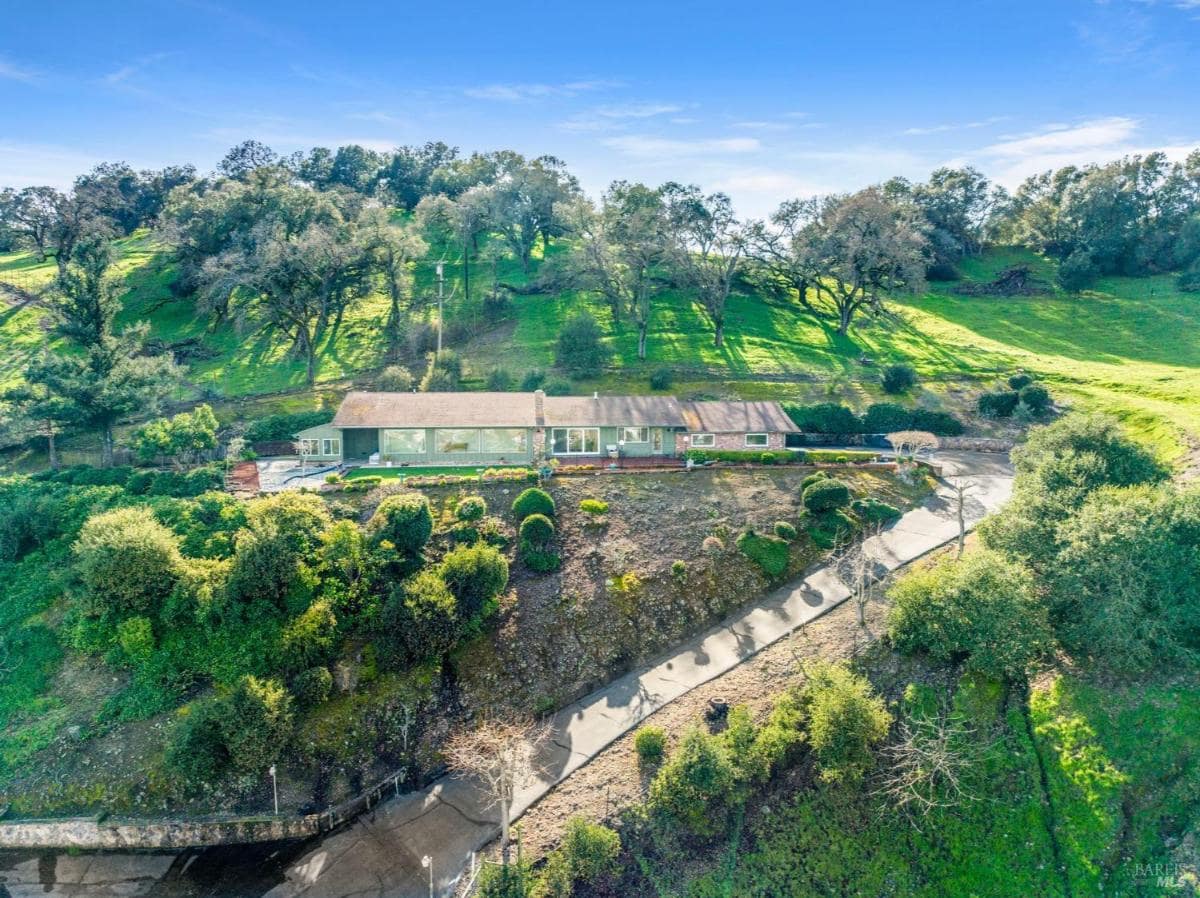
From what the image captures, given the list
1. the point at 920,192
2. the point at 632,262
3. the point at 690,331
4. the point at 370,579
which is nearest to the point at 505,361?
the point at 632,262

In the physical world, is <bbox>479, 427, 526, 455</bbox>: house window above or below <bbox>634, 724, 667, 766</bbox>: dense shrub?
above

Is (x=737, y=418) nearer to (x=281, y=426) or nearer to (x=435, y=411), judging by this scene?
(x=435, y=411)

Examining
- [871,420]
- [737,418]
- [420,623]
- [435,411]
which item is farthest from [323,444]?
[871,420]

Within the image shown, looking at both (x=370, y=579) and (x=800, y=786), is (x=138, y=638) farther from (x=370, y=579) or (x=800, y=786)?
(x=800, y=786)

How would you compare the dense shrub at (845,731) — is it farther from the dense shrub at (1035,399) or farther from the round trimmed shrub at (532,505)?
the dense shrub at (1035,399)

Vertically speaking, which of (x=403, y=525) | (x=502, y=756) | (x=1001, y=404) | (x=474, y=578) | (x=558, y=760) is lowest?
(x=558, y=760)

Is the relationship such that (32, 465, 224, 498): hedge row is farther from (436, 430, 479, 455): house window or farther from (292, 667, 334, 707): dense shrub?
(292, 667, 334, 707): dense shrub

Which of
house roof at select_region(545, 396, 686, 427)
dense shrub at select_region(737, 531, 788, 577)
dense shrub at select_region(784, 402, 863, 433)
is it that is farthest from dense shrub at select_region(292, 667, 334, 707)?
dense shrub at select_region(784, 402, 863, 433)
